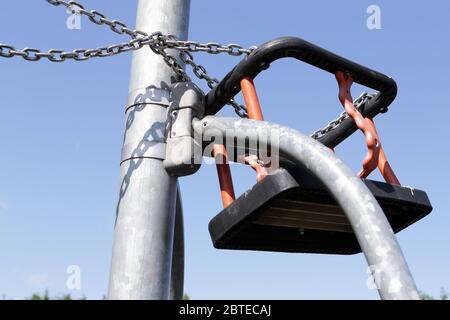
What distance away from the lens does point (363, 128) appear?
8.34 feet

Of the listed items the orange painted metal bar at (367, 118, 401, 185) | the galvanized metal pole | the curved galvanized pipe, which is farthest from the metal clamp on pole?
the orange painted metal bar at (367, 118, 401, 185)

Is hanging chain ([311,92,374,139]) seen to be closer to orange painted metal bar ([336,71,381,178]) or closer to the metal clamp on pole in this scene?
orange painted metal bar ([336,71,381,178])

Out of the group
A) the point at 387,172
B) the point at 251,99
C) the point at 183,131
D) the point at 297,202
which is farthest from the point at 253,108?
the point at 387,172

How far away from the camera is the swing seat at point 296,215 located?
7.38ft

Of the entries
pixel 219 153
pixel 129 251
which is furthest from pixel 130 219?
pixel 219 153

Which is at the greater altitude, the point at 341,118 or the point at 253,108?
the point at 341,118

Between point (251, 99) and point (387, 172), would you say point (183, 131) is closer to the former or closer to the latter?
point (251, 99)

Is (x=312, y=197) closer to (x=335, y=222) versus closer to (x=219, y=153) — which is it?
(x=335, y=222)

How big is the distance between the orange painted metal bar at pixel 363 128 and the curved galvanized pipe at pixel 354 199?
39 centimetres

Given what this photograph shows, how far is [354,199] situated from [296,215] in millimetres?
513

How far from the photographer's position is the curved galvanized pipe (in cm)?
182

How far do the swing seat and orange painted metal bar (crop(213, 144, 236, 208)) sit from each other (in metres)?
0.19
